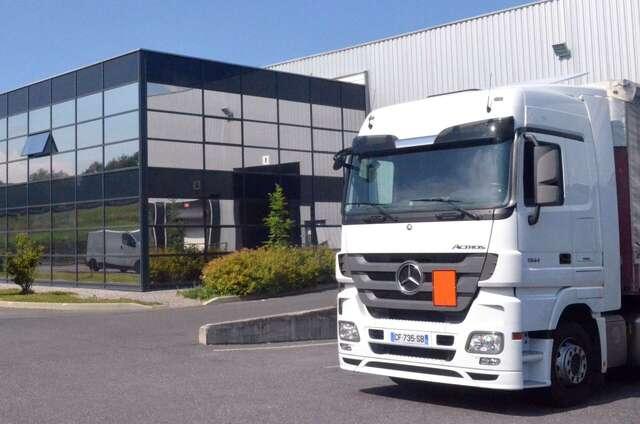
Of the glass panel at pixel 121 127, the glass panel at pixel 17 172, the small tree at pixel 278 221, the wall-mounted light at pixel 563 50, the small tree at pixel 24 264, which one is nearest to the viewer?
the small tree at pixel 24 264

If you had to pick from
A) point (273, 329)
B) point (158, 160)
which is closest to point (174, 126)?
point (158, 160)

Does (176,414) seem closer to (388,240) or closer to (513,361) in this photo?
(388,240)

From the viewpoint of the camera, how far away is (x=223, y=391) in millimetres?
10344

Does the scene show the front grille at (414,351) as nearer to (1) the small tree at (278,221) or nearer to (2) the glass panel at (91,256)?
(1) the small tree at (278,221)

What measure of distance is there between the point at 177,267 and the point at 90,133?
5636mm

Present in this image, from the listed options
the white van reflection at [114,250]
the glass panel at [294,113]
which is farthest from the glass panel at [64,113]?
the glass panel at [294,113]

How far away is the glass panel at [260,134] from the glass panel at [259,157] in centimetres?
21

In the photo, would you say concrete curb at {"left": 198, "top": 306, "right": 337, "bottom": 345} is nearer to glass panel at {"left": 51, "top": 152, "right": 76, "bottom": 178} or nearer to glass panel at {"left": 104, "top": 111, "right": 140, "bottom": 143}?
glass panel at {"left": 104, "top": 111, "right": 140, "bottom": 143}

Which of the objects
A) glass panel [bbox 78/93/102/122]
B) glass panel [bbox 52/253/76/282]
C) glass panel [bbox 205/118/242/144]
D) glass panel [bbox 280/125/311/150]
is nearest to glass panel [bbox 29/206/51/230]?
glass panel [bbox 52/253/76/282]

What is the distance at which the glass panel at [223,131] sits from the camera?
96.1 feet

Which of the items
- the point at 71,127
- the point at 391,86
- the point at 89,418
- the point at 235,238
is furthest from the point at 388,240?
the point at 391,86

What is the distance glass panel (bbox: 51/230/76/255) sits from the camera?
99.4 feet

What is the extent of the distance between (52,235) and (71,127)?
13.1 ft

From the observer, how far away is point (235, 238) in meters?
29.6
